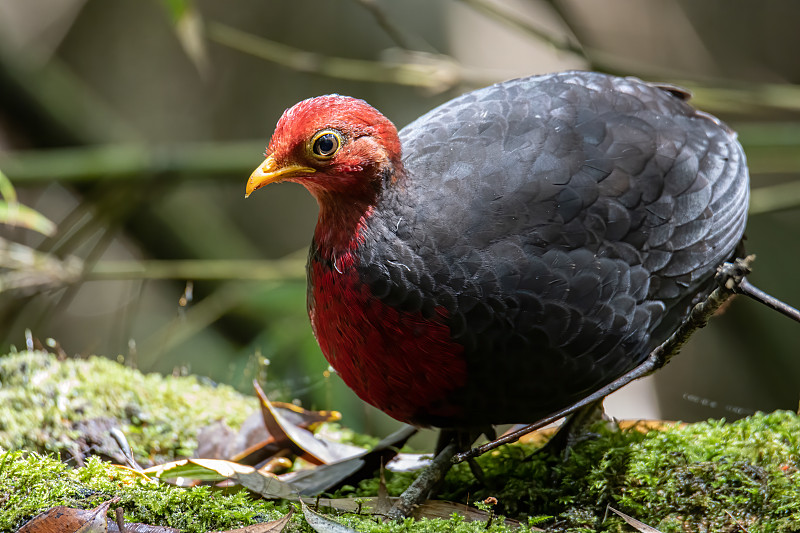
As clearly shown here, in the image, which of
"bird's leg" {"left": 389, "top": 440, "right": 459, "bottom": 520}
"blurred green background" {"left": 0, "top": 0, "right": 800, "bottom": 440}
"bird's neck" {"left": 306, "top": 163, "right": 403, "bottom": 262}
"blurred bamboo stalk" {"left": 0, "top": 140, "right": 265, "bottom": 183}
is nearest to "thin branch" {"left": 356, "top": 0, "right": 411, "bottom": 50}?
"blurred green background" {"left": 0, "top": 0, "right": 800, "bottom": 440}

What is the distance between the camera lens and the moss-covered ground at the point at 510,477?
7.48ft

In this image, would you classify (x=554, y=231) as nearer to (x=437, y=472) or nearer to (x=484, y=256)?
(x=484, y=256)

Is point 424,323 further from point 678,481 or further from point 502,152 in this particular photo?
point 678,481

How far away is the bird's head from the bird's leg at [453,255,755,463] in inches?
38.9

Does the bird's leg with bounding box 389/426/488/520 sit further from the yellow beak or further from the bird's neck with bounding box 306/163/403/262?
the yellow beak

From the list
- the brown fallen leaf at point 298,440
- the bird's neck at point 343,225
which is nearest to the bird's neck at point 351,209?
the bird's neck at point 343,225

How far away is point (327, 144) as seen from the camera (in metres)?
2.68

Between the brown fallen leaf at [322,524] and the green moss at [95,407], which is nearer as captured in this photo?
the brown fallen leaf at [322,524]

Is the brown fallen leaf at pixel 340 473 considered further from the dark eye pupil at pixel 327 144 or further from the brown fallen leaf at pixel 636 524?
the dark eye pupil at pixel 327 144

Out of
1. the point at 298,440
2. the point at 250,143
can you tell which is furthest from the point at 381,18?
the point at 298,440

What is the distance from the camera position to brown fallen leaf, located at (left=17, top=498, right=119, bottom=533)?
2057 millimetres

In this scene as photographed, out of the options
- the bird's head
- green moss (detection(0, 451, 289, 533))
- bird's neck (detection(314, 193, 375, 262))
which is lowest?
green moss (detection(0, 451, 289, 533))

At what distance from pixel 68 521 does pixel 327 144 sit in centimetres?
139

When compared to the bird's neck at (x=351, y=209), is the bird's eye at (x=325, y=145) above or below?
above
